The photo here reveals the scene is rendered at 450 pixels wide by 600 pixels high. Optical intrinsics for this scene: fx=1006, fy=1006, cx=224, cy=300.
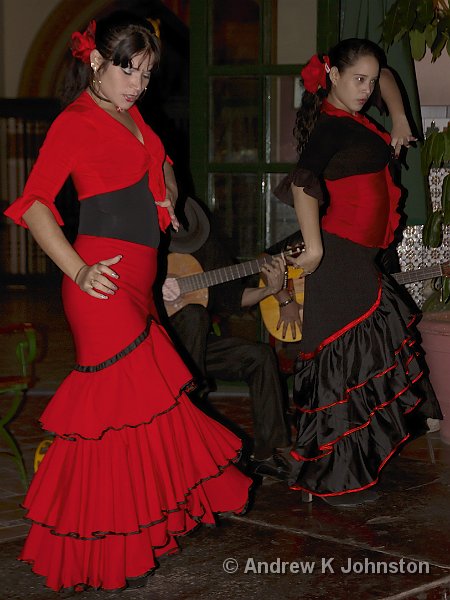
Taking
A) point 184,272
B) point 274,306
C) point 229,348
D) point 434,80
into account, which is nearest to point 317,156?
point 184,272

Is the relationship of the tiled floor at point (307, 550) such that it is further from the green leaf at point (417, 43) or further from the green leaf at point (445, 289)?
the green leaf at point (417, 43)

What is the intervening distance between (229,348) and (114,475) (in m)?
1.68

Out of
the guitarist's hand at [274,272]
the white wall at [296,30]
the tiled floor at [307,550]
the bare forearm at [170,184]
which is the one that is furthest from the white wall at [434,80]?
the bare forearm at [170,184]

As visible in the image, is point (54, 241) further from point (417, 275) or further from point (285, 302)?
point (417, 275)

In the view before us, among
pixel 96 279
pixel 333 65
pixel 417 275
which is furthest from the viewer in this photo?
pixel 417 275

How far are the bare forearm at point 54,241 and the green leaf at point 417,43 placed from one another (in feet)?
10.5

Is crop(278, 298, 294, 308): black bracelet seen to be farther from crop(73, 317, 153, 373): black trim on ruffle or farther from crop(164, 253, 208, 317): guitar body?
crop(73, 317, 153, 373): black trim on ruffle

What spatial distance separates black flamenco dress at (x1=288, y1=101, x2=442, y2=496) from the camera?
12.6ft

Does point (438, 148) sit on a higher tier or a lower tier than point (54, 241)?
higher

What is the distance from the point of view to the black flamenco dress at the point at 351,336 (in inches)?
151

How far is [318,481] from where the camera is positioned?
3914 millimetres

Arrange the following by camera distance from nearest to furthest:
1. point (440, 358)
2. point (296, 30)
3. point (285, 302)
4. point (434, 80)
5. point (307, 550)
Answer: point (307, 550) < point (285, 302) < point (440, 358) < point (434, 80) < point (296, 30)

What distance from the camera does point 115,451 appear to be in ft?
9.82

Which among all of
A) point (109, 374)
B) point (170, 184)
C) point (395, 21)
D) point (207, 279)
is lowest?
point (109, 374)
